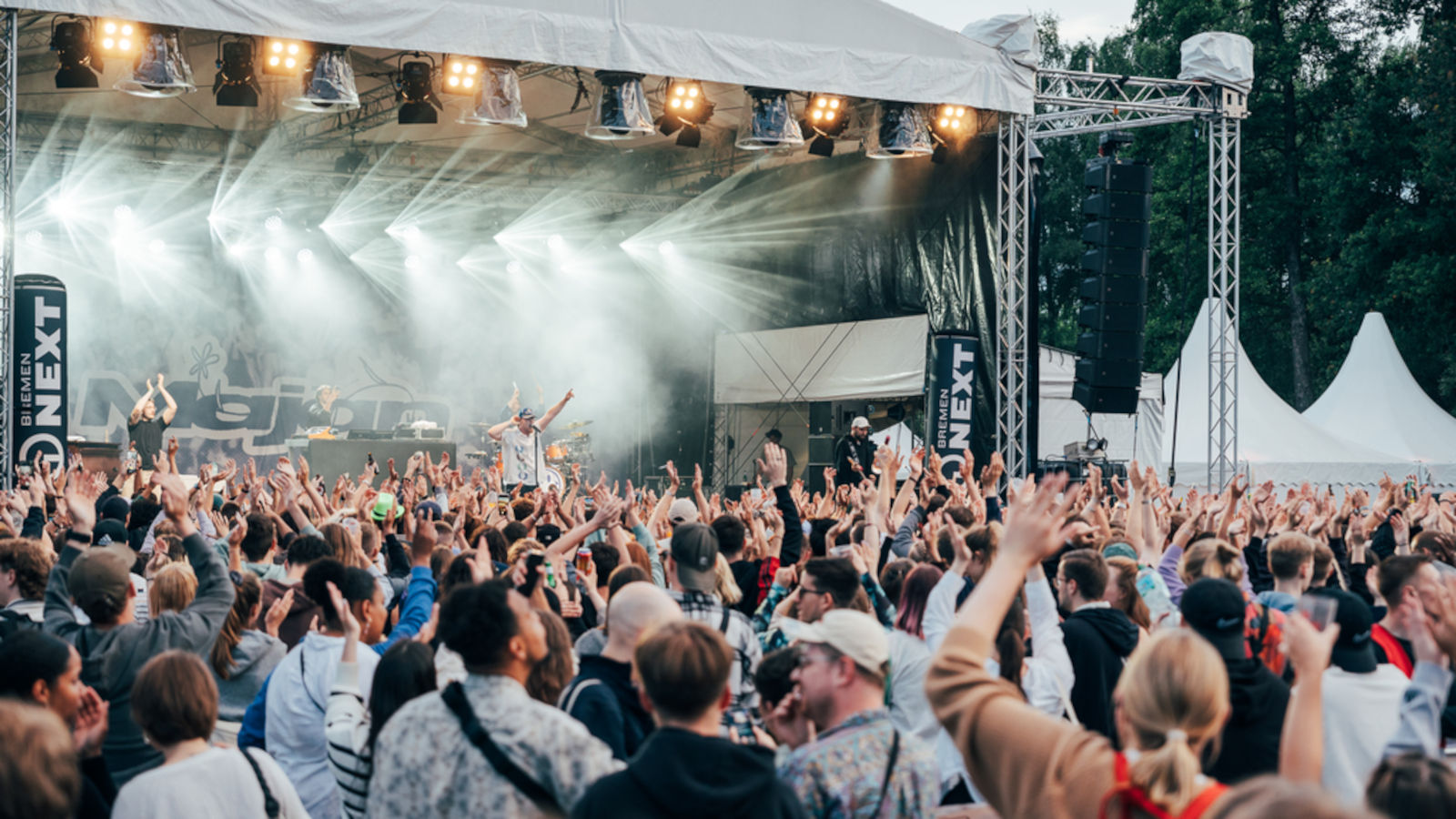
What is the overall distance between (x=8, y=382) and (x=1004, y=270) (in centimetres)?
908

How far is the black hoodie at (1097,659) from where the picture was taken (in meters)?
3.91

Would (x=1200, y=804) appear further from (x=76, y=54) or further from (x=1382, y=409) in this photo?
(x=1382, y=409)

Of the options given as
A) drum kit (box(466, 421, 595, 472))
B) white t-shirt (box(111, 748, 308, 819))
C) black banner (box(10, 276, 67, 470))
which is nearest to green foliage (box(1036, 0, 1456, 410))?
drum kit (box(466, 421, 595, 472))

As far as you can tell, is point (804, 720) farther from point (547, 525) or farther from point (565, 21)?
point (565, 21)

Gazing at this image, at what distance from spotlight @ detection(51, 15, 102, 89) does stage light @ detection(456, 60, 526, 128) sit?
3.14 m

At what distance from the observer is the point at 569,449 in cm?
1947

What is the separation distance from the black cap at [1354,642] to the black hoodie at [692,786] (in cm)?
170

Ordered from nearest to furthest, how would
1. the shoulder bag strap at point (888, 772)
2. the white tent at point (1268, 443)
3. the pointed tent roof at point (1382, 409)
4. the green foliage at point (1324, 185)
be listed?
the shoulder bag strap at point (888, 772), the white tent at point (1268, 443), the pointed tent roof at point (1382, 409), the green foliage at point (1324, 185)

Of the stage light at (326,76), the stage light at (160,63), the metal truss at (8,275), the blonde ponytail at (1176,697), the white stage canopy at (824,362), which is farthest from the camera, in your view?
the white stage canopy at (824,362)

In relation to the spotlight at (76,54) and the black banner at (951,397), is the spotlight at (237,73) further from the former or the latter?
the black banner at (951,397)

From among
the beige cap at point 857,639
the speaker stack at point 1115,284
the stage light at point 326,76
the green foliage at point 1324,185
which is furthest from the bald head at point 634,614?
the green foliage at point 1324,185

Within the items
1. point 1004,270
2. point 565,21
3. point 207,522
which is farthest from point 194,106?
point 207,522

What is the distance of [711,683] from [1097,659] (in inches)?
78.5

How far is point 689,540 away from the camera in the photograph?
389cm
